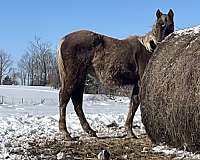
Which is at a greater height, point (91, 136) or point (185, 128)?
point (185, 128)

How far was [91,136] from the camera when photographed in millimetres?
9672

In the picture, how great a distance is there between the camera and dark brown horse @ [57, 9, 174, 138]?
952 cm

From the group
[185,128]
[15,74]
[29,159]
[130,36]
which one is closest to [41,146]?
[29,159]

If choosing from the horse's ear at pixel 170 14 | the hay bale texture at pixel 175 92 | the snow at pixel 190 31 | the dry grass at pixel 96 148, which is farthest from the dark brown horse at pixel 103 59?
the hay bale texture at pixel 175 92

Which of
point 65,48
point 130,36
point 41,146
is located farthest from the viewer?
point 130,36

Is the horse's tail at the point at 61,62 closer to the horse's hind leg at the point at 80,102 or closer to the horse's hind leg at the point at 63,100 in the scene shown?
the horse's hind leg at the point at 63,100

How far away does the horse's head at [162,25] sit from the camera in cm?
934

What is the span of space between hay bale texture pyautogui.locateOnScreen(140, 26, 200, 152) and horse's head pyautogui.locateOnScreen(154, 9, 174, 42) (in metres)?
1.19

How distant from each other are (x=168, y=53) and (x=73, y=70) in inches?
101

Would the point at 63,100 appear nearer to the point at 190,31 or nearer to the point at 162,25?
the point at 162,25

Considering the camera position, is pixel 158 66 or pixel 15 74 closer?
pixel 158 66

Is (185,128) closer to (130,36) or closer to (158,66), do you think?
(158,66)

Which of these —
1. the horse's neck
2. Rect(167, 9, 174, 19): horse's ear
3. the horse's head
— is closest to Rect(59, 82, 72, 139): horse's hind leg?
the horse's neck

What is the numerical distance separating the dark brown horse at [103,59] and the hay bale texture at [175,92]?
59.6 inches
